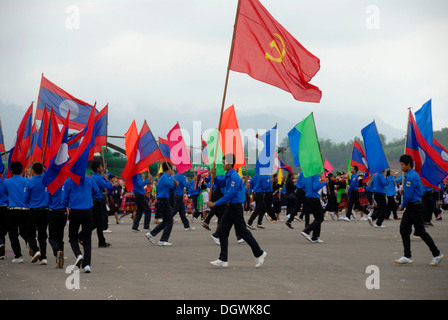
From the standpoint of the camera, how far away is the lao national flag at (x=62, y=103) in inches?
728

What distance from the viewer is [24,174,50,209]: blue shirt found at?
1098cm

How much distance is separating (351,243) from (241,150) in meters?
4.71

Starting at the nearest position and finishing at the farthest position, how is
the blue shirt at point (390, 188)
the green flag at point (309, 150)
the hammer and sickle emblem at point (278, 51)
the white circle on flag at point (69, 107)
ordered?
the hammer and sickle emblem at point (278, 51)
the green flag at point (309, 150)
the white circle on flag at point (69, 107)
the blue shirt at point (390, 188)

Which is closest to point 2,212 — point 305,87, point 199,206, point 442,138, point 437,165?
point 305,87

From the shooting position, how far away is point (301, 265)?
10141 millimetres

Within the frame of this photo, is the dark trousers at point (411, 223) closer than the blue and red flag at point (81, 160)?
No

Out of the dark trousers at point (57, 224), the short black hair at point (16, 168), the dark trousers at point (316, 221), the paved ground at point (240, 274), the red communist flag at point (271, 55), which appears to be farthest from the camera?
the dark trousers at point (316, 221)

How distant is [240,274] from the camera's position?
925cm

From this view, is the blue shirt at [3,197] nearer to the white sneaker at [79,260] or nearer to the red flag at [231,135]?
the white sneaker at [79,260]

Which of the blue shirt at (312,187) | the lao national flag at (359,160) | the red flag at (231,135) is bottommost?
the blue shirt at (312,187)

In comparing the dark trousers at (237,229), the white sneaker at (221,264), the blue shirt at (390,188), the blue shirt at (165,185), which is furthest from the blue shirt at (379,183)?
the white sneaker at (221,264)

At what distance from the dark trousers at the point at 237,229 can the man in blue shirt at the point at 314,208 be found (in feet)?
13.7

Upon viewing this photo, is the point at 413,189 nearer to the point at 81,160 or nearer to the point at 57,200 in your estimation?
the point at 81,160

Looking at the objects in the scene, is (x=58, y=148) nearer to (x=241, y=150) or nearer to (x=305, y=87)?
(x=305, y=87)
